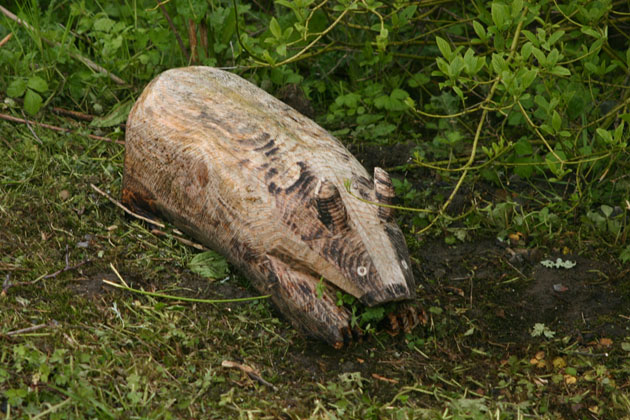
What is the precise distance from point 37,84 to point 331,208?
2380 millimetres

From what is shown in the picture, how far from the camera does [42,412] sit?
2.57 m

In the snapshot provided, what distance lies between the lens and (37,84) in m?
4.52

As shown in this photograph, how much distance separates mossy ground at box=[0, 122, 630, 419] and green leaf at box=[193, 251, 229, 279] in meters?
0.04

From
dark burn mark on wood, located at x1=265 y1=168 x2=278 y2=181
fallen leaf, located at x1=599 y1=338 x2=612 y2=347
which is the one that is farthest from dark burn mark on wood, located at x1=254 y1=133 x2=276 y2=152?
fallen leaf, located at x1=599 y1=338 x2=612 y2=347

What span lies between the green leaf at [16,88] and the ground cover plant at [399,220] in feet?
0.04

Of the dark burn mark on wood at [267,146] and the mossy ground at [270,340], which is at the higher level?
the dark burn mark on wood at [267,146]

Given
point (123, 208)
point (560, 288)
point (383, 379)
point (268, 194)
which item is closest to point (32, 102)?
point (123, 208)

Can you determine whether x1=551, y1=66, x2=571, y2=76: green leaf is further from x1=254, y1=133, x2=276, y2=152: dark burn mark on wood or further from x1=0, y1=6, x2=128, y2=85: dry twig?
x1=0, y1=6, x2=128, y2=85: dry twig

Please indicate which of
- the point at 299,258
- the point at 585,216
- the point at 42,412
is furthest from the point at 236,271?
the point at 585,216

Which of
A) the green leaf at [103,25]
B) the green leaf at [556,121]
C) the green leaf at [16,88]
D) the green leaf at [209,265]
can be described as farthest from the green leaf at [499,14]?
the green leaf at [16,88]

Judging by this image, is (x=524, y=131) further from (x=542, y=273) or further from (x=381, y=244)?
(x=381, y=244)

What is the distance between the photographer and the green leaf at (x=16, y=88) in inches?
178

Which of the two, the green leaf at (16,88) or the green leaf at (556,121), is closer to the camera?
the green leaf at (556,121)

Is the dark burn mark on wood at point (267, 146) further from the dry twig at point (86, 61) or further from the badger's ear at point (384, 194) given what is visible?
the dry twig at point (86, 61)
